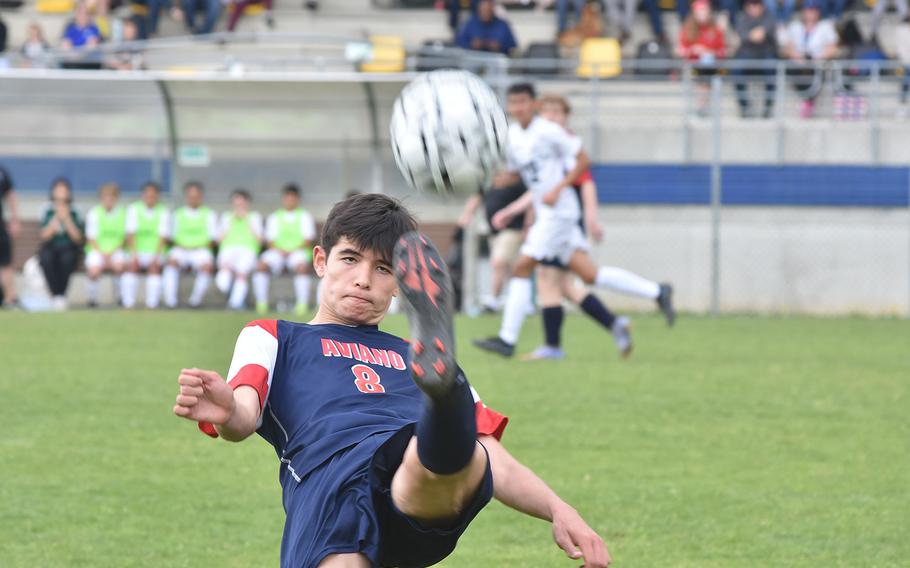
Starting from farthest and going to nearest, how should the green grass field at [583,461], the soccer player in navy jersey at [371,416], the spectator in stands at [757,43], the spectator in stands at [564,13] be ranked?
1. the spectator in stands at [564,13]
2. the spectator in stands at [757,43]
3. the green grass field at [583,461]
4. the soccer player in navy jersey at [371,416]

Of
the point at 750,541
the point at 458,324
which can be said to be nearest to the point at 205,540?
the point at 750,541

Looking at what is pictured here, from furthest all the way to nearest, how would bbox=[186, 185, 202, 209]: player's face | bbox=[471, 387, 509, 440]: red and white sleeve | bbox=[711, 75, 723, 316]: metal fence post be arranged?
bbox=[186, 185, 202, 209]: player's face
bbox=[711, 75, 723, 316]: metal fence post
bbox=[471, 387, 509, 440]: red and white sleeve

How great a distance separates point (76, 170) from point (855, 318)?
10592 mm

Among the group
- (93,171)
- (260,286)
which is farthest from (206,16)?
(260,286)

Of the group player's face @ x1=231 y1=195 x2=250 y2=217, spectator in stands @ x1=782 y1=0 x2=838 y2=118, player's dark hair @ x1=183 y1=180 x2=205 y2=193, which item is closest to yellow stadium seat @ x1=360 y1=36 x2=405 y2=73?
player's face @ x1=231 y1=195 x2=250 y2=217

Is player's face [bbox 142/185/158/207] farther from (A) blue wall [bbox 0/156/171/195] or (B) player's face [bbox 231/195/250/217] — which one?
(B) player's face [bbox 231/195/250/217]

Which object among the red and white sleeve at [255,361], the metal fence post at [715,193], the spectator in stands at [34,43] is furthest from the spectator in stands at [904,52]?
the red and white sleeve at [255,361]

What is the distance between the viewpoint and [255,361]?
3621 millimetres

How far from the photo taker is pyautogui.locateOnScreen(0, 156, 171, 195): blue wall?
19797mm

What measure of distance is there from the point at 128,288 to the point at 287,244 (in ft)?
7.00

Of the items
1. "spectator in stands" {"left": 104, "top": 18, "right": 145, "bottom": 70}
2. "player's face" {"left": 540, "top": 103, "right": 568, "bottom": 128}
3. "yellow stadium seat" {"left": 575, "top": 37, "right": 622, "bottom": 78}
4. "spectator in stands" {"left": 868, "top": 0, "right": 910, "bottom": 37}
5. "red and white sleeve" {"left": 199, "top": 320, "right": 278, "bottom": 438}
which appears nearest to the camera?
"red and white sleeve" {"left": 199, "top": 320, "right": 278, "bottom": 438}

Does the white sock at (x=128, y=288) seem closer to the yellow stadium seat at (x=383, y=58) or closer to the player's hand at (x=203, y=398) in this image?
the yellow stadium seat at (x=383, y=58)

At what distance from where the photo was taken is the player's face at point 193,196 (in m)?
18.9

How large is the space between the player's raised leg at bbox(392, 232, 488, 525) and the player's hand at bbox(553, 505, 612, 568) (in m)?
0.21
